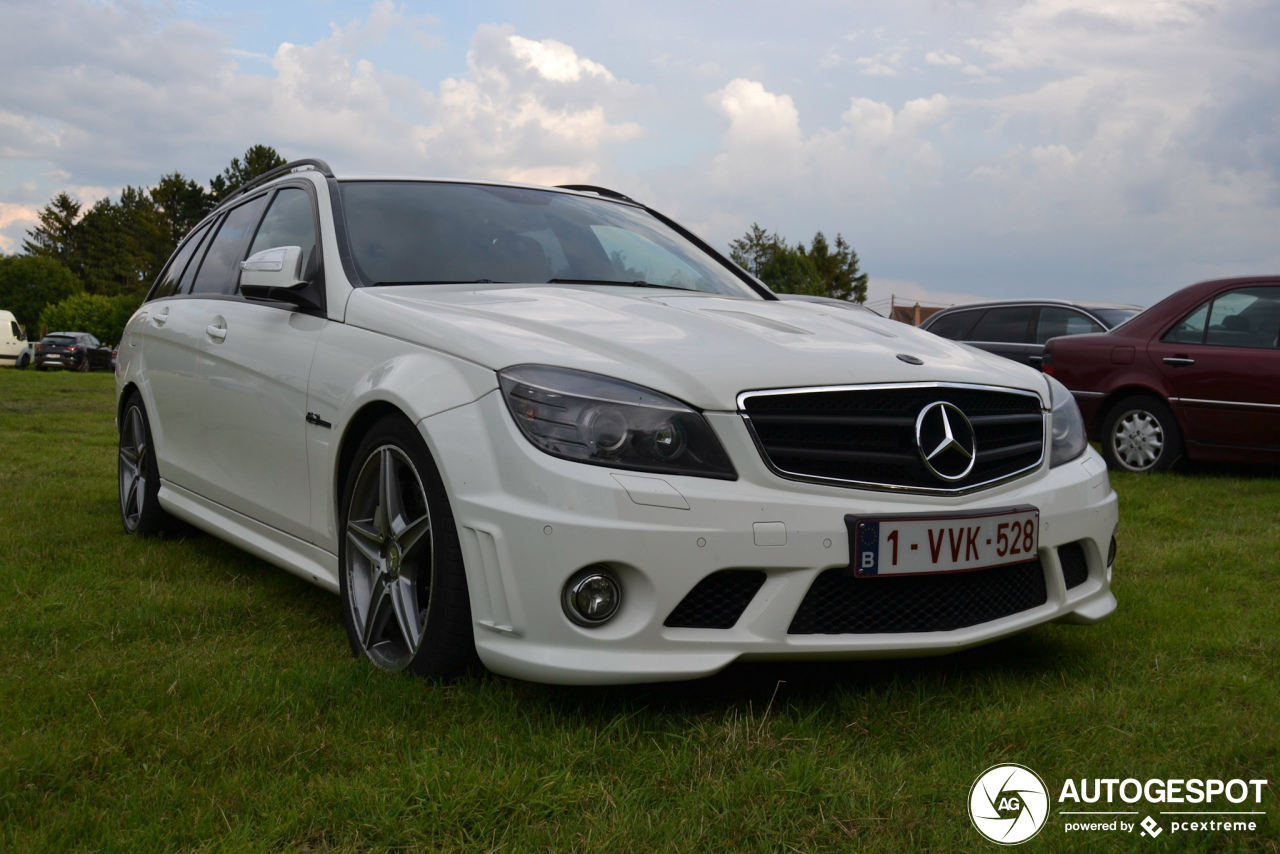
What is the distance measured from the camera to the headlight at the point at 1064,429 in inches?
130

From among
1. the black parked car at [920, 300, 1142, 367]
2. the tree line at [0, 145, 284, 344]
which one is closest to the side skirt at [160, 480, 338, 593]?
the black parked car at [920, 300, 1142, 367]

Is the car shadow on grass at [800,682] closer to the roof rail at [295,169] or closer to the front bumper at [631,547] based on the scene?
the front bumper at [631,547]

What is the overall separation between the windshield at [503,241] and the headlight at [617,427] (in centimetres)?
115

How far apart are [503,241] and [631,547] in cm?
175

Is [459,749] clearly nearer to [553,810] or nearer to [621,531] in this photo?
[553,810]

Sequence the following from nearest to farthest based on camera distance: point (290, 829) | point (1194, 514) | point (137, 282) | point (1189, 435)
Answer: point (290, 829)
point (1194, 514)
point (1189, 435)
point (137, 282)

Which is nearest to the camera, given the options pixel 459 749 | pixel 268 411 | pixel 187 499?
pixel 459 749

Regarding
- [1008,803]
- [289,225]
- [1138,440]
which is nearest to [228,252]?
[289,225]

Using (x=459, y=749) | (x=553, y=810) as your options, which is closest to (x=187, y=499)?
(x=459, y=749)

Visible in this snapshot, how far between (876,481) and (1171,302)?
6.34 metres

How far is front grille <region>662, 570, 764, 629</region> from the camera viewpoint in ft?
8.59

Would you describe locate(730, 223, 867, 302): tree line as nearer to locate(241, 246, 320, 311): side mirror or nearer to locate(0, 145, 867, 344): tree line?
locate(0, 145, 867, 344): tree line

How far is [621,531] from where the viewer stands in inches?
99.0

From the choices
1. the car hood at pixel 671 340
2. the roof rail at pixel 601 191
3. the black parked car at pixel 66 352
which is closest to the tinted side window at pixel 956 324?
the roof rail at pixel 601 191
